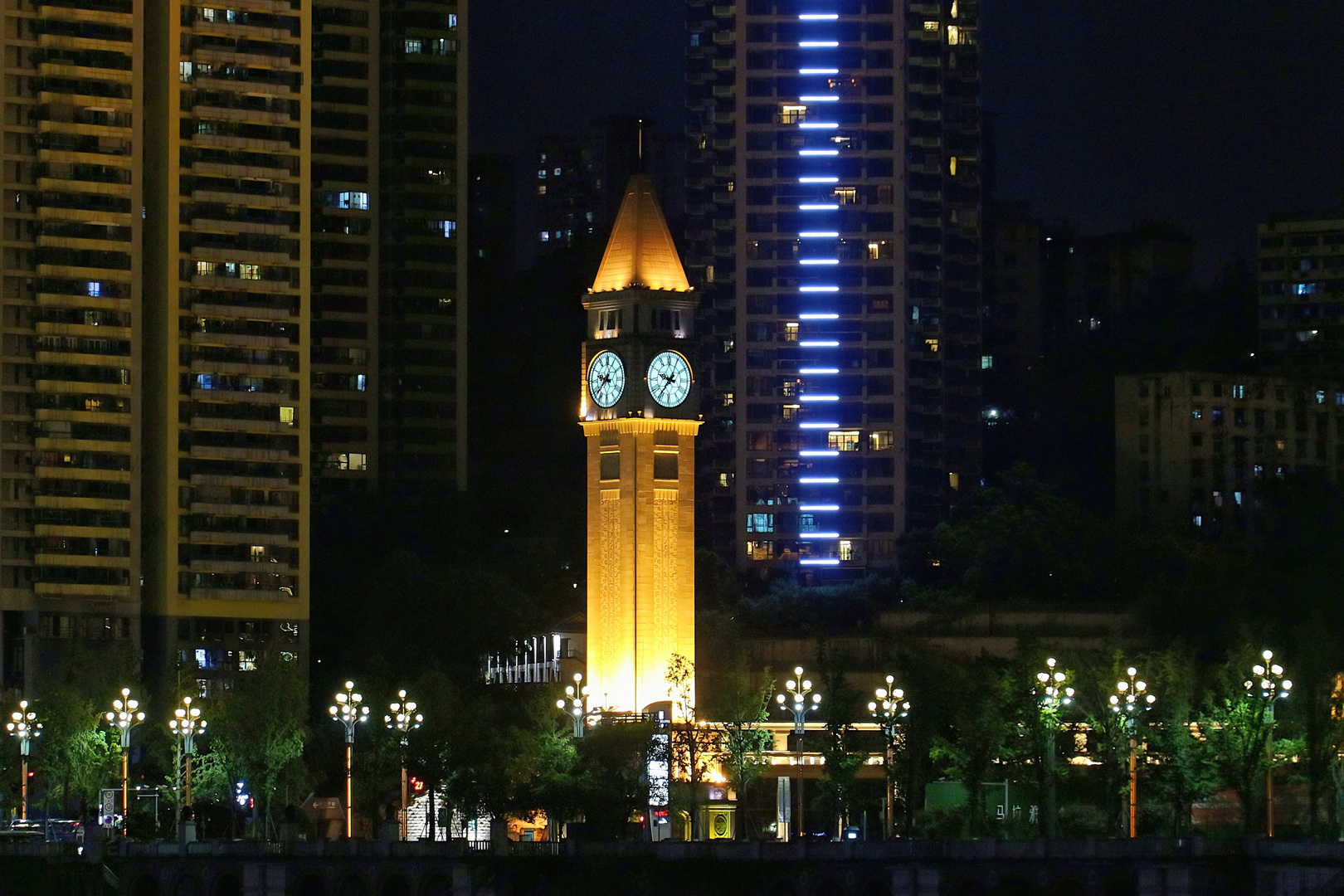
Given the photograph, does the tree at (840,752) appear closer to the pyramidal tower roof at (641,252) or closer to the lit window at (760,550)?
the pyramidal tower roof at (641,252)

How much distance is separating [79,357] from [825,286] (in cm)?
4825

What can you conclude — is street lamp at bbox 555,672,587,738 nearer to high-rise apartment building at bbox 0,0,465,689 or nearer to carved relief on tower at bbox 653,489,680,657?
carved relief on tower at bbox 653,489,680,657

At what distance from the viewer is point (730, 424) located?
6836 inches

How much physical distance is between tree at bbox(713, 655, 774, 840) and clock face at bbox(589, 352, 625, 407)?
37.0 feet

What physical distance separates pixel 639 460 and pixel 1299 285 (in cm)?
9416

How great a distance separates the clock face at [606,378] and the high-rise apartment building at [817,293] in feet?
206

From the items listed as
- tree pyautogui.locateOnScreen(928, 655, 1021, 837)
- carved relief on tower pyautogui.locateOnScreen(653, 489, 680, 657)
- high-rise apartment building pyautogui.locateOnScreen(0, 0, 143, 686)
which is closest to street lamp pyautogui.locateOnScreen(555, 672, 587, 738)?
carved relief on tower pyautogui.locateOnScreen(653, 489, 680, 657)

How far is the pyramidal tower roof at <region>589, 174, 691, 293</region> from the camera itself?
10650 centimetres

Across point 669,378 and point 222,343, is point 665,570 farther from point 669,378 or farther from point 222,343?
point 222,343

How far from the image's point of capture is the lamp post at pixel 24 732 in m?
106

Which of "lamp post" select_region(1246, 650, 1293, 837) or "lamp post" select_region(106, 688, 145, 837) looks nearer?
"lamp post" select_region(1246, 650, 1293, 837)

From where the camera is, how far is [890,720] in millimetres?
96125

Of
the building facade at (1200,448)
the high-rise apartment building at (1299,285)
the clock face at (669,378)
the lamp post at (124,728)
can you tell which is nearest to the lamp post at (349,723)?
the lamp post at (124,728)

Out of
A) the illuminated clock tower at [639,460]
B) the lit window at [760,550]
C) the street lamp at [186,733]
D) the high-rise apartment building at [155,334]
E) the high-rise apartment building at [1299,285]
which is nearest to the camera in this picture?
the street lamp at [186,733]
